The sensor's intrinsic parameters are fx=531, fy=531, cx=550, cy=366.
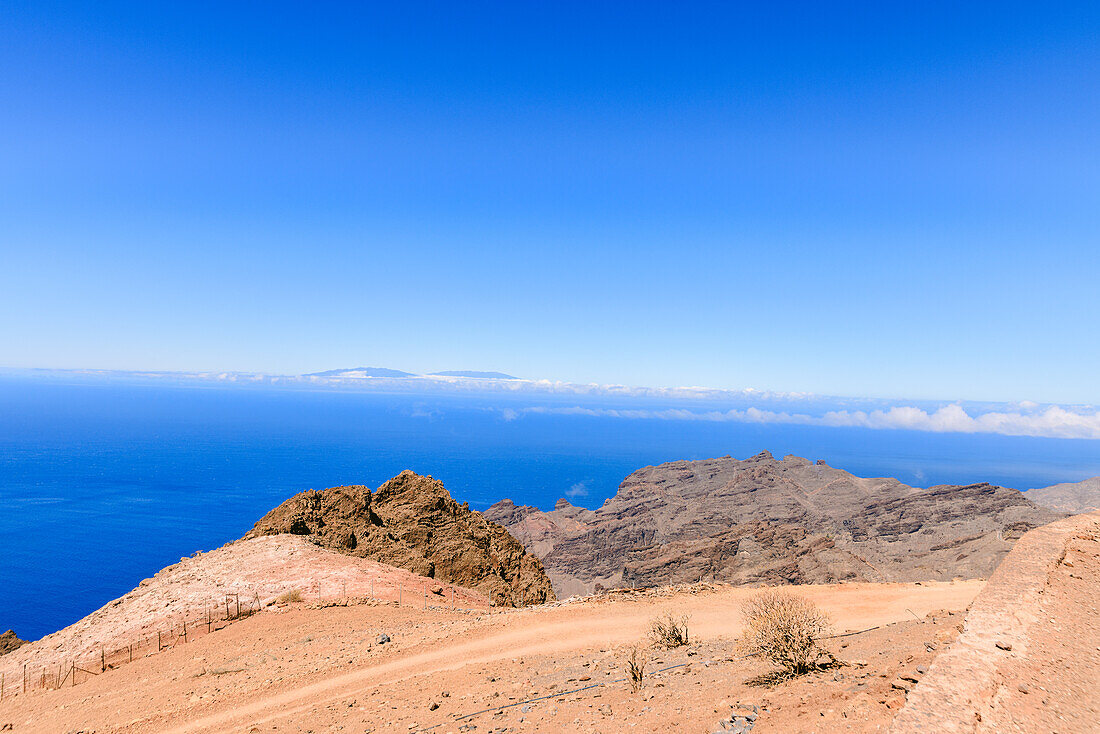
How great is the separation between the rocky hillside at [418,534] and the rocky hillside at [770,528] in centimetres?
4933

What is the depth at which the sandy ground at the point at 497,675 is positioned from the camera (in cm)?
948

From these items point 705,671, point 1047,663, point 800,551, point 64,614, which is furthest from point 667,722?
point 64,614

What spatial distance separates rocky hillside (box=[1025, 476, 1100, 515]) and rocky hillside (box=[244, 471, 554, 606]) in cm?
18844

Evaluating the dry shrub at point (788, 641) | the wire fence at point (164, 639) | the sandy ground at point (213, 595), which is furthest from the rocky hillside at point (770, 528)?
the dry shrub at point (788, 641)

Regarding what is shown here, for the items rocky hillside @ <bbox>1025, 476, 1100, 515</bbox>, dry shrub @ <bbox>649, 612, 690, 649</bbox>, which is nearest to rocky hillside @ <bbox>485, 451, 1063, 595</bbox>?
dry shrub @ <bbox>649, 612, 690, 649</bbox>

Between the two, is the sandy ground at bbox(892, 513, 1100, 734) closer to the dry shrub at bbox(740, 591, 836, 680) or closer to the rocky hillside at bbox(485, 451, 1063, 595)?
the dry shrub at bbox(740, 591, 836, 680)

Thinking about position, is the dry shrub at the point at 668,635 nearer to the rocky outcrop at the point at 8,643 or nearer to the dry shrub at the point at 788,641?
the dry shrub at the point at 788,641

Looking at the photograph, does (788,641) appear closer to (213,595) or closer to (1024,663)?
(1024,663)

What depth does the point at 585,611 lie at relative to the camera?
20719mm

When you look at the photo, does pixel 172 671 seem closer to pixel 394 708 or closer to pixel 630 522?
pixel 394 708

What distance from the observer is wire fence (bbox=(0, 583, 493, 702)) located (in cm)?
1823

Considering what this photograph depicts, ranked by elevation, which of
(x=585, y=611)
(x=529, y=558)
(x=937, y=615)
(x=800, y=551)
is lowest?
(x=800, y=551)

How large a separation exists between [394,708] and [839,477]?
505 feet

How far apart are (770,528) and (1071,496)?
472 ft
